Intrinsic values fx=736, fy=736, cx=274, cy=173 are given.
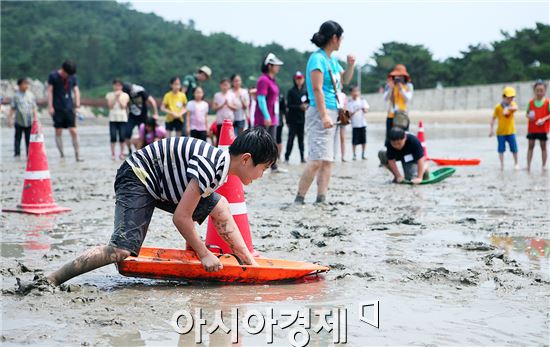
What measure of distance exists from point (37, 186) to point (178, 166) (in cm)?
385

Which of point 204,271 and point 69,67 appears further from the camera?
point 69,67

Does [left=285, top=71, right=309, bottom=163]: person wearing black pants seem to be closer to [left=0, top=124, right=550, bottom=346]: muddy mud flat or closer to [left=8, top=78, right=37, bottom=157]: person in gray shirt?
[left=0, top=124, right=550, bottom=346]: muddy mud flat

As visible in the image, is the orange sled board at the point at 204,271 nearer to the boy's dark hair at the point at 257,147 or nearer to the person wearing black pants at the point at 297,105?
the boy's dark hair at the point at 257,147

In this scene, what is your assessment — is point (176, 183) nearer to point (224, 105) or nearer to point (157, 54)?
point (224, 105)

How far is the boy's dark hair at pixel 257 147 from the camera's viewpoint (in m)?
4.46

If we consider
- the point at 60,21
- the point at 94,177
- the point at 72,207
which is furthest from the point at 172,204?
the point at 60,21

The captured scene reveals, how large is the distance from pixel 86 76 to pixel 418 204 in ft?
310

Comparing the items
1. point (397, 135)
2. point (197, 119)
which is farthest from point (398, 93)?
point (197, 119)

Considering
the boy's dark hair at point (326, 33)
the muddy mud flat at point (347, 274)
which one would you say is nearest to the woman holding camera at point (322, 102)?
the boy's dark hair at point (326, 33)

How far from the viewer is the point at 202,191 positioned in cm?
434

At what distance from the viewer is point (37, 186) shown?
783 cm

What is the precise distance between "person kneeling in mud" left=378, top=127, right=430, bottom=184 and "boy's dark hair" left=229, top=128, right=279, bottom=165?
20.5ft

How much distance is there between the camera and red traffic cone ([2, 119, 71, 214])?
25.5 ft

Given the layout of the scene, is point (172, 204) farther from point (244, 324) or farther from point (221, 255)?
point (244, 324)
